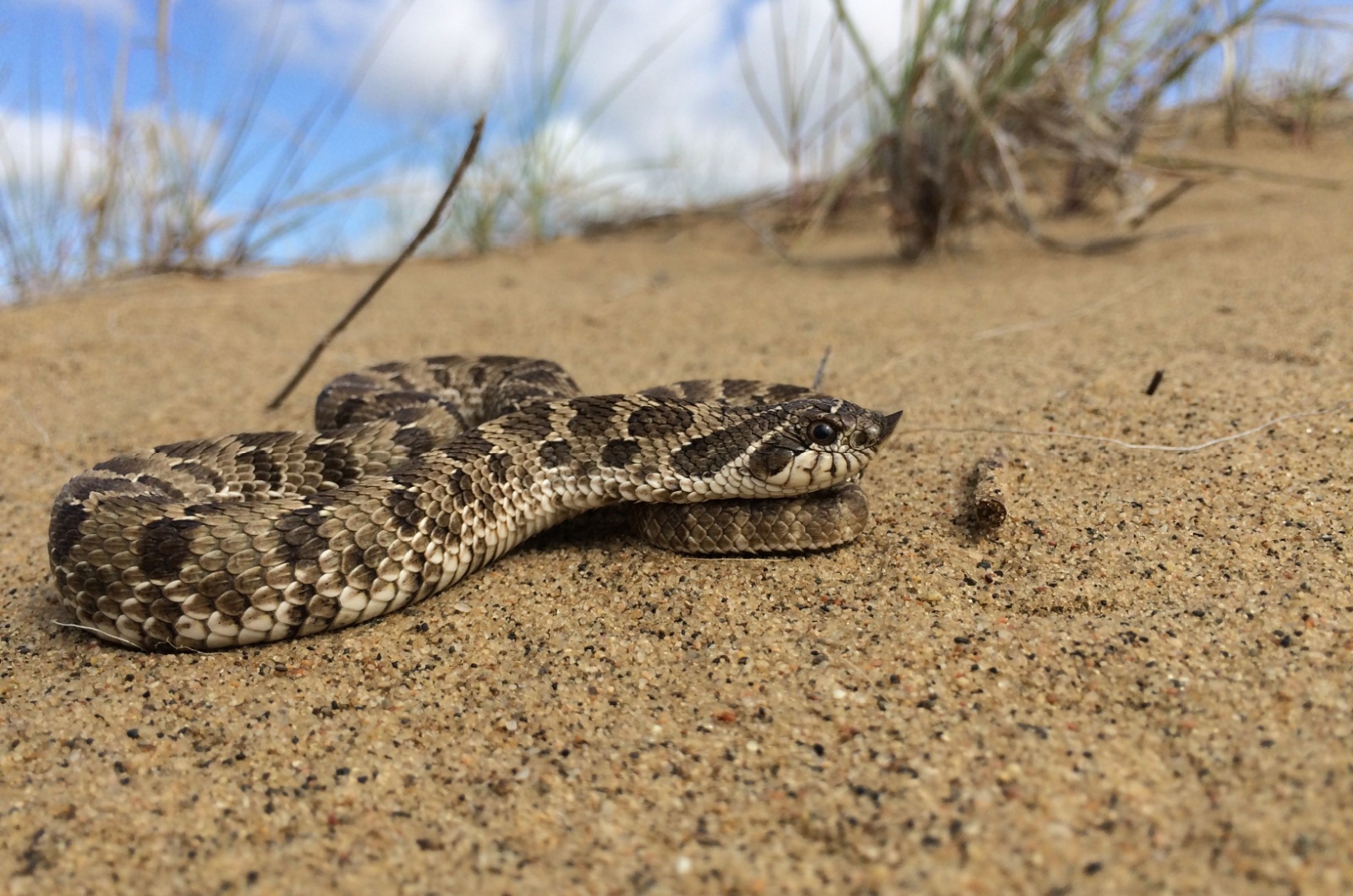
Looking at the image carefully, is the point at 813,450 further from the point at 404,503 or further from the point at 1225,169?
the point at 1225,169

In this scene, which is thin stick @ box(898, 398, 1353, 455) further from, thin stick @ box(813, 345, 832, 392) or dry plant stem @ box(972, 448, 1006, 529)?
thin stick @ box(813, 345, 832, 392)

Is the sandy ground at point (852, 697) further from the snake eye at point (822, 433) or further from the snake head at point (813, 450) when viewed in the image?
the snake eye at point (822, 433)

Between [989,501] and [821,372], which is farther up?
[821,372]

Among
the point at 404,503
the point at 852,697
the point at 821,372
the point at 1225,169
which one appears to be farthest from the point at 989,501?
the point at 1225,169

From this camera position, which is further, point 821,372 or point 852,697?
point 821,372

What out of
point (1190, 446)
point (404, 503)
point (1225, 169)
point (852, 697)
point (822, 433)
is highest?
point (1225, 169)

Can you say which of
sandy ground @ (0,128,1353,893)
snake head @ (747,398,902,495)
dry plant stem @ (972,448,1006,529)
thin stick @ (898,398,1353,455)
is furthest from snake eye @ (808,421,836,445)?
thin stick @ (898,398,1353,455)

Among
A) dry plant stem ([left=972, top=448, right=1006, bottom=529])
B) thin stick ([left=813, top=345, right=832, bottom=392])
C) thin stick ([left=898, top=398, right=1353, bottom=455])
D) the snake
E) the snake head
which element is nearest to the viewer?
the snake

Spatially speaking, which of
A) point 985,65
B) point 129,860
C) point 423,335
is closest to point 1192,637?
point 129,860
